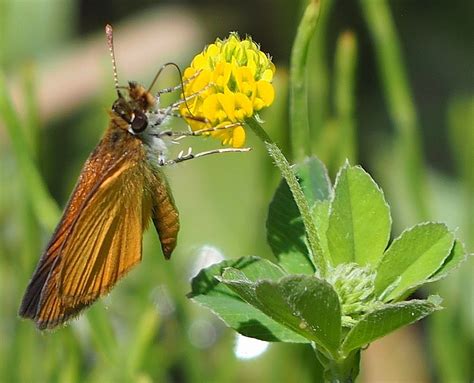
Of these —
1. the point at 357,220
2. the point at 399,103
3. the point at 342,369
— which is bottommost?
the point at 342,369

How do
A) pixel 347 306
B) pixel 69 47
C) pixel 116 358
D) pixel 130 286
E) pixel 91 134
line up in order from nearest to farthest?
pixel 347 306 → pixel 116 358 → pixel 130 286 → pixel 91 134 → pixel 69 47

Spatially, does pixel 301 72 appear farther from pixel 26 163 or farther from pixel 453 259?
pixel 26 163

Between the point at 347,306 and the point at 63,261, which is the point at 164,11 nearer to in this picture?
the point at 63,261

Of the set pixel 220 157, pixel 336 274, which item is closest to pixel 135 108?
pixel 336 274

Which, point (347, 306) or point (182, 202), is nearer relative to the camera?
point (347, 306)

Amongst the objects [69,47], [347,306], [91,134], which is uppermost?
[69,47]

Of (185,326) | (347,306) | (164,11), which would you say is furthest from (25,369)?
(164,11)
